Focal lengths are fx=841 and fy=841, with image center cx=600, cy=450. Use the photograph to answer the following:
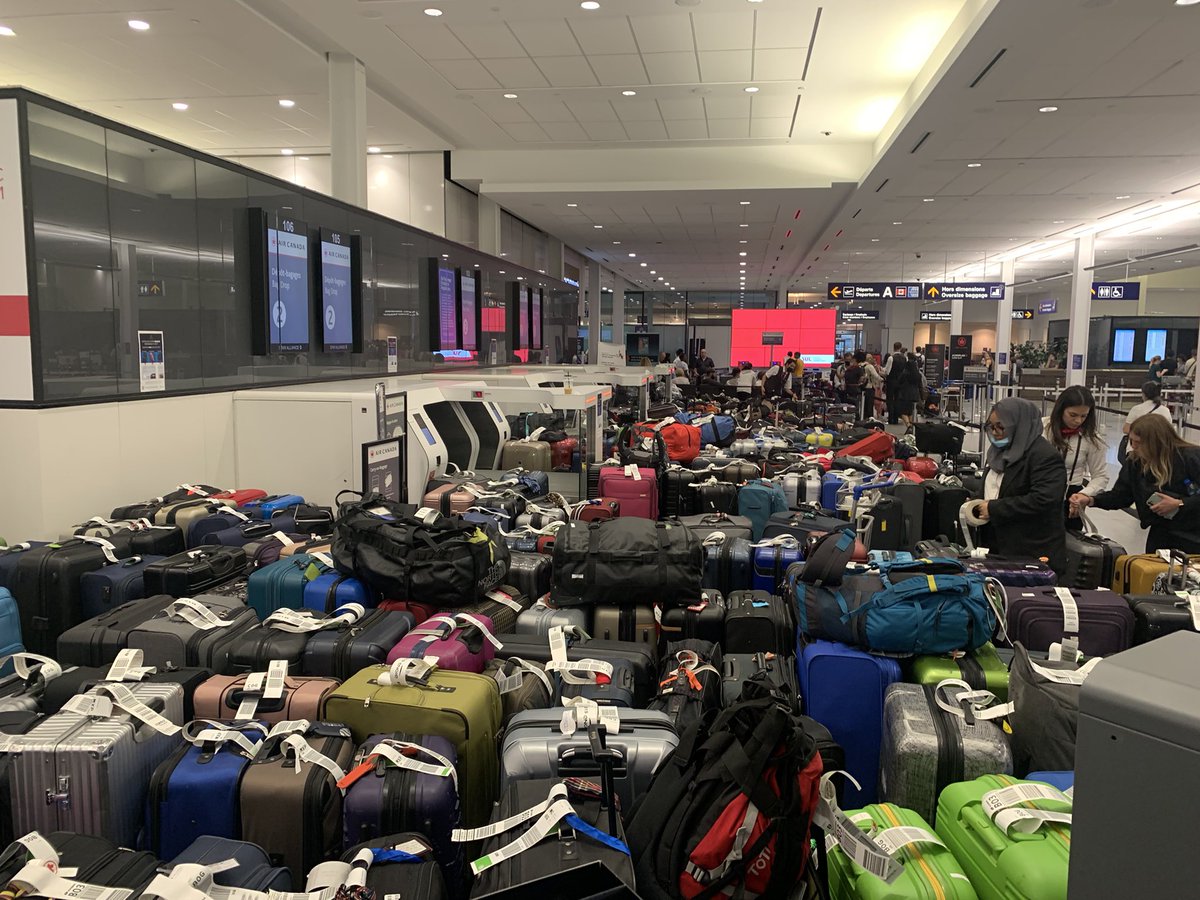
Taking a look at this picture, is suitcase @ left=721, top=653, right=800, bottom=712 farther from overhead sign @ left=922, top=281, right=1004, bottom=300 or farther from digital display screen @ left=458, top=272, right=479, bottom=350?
overhead sign @ left=922, top=281, right=1004, bottom=300

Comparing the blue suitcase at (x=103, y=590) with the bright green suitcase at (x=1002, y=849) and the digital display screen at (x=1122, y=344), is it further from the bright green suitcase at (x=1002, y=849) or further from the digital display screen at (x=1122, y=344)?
the digital display screen at (x=1122, y=344)

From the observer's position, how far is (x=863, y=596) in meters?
3.15

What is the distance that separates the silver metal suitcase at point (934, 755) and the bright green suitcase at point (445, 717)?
4.13 ft

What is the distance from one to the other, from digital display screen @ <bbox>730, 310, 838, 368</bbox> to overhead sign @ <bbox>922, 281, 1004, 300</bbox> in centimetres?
652

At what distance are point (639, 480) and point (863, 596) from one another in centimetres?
355

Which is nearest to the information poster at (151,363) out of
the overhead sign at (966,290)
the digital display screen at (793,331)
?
the overhead sign at (966,290)

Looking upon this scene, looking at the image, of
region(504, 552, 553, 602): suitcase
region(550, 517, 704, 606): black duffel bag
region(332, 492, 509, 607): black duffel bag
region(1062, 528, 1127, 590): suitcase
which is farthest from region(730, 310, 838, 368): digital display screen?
region(332, 492, 509, 607): black duffel bag

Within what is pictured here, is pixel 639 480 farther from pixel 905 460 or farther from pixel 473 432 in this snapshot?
pixel 905 460

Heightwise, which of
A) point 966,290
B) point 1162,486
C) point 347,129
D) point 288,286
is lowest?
point 1162,486

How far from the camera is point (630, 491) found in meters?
6.62

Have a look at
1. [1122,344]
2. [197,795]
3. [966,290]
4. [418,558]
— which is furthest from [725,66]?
[1122,344]

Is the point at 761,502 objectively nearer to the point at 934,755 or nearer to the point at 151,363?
the point at 934,755

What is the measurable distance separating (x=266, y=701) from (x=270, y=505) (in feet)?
8.33

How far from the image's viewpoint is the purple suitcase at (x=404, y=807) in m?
2.15
